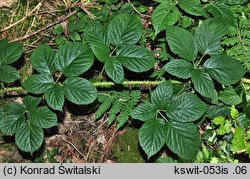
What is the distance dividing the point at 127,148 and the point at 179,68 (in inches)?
34.0

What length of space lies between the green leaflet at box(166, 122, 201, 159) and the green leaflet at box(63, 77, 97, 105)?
1.71 ft

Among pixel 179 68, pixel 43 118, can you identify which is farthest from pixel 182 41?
pixel 43 118

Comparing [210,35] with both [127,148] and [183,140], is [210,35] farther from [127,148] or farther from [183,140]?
[127,148]

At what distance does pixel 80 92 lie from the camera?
7.23ft

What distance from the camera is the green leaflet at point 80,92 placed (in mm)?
2193

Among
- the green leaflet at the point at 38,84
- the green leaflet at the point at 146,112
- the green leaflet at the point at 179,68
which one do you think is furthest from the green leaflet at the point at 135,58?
the green leaflet at the point at 38,84

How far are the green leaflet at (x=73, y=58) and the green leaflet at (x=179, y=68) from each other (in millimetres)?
482

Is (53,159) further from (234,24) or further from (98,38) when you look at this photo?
(234,24)

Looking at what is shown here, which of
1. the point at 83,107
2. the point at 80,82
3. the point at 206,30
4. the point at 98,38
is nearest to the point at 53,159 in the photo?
the point at 83,107

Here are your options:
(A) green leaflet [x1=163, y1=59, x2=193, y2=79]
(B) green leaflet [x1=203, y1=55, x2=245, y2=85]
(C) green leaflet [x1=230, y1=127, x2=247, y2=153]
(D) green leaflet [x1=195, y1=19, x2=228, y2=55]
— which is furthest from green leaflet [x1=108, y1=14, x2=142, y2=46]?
(C) green leaflet [x1=230, y1=127, x2=247, y2=153]

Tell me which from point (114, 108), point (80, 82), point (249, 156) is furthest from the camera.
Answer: point (114, 108)

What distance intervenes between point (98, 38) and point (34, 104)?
23.1 inches

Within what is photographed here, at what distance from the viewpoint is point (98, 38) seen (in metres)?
2.34

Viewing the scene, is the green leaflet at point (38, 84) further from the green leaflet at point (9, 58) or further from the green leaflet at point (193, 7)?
the green leaflet at point (193, 7)
